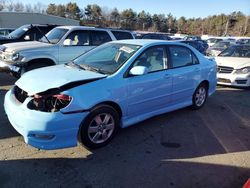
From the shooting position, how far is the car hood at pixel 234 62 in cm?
910

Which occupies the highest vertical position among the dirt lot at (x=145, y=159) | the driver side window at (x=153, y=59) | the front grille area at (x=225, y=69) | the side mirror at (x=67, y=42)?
the side mirror at (x=67, y=42)

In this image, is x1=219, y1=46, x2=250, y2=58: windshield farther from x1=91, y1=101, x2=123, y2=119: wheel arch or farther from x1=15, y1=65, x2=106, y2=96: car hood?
x1=15, y1=65, x2=106, y2=96: car hood

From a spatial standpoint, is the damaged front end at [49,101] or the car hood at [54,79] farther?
the car hood at [54,79]

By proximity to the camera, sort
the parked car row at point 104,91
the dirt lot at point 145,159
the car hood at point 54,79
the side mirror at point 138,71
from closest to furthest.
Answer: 1. the dirt lot at point 145,159
2. the parked car row at point 104,91
3. the car hood at point 54,79
4. the side mirror at point 138,71

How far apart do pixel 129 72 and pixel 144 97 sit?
553 mm

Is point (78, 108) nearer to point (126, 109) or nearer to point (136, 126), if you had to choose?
point (126, 109)

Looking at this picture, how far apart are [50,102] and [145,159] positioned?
5.14 feet

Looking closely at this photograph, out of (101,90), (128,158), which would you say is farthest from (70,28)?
(128,158)

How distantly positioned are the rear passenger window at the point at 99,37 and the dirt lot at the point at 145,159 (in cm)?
458

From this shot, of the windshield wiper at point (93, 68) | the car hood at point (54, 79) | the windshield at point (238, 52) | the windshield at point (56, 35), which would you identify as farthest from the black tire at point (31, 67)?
the windshield at point (238, 52)

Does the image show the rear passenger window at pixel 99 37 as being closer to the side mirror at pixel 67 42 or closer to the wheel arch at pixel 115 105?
the side mirror at pixel 67 42

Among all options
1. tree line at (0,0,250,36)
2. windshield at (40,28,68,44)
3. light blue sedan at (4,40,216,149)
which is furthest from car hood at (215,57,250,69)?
tree line at (0,0,250,36)

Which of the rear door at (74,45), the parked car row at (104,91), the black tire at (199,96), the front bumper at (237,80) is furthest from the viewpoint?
the front bumper at (237,80)

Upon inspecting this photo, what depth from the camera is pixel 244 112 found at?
646 cm
